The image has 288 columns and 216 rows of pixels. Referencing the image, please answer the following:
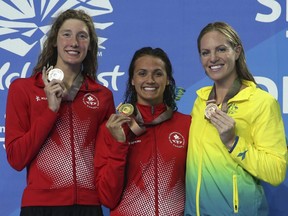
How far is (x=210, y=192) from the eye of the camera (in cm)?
222

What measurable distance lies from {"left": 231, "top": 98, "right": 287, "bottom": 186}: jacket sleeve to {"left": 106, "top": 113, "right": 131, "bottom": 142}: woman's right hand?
0.46 metres

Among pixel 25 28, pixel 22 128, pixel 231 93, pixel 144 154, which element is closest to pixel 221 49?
pixel 231 93

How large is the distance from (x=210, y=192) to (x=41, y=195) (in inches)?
27.7

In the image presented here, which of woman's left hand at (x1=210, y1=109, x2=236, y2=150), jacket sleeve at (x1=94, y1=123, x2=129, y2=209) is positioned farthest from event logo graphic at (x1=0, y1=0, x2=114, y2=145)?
woman's left hand at (x1=210, y1=109, x2=236, y2=150)

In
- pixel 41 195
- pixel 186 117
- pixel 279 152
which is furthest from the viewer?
pixel 186 117

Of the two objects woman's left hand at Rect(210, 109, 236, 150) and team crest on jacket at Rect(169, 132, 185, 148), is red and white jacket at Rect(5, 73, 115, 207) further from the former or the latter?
woman's left hand at Rect(210, 109, 236, 150)

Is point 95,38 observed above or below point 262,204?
above

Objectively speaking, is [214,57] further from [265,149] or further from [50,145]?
[50,145]

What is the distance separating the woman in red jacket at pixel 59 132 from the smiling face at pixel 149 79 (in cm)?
19

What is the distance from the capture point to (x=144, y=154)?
94.0 inches

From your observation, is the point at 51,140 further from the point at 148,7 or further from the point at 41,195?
the point at 148,7

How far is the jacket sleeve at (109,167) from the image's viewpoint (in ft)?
7.60

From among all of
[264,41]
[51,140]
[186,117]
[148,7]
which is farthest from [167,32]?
[51,140]

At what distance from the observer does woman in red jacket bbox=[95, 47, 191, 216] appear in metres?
2.33
